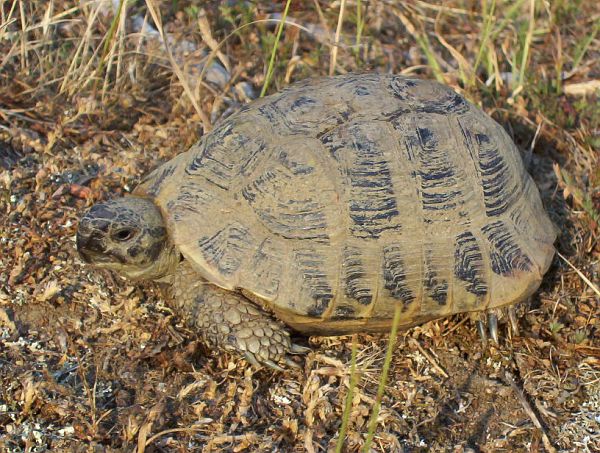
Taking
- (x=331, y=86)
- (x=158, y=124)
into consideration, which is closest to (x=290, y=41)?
(x=158, y=124)

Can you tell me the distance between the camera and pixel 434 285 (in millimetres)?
3381

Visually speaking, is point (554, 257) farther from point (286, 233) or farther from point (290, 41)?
point (290, 41)

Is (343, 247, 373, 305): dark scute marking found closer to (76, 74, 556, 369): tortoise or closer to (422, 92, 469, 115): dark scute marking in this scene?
(76, 74, 556, 369): tortoise

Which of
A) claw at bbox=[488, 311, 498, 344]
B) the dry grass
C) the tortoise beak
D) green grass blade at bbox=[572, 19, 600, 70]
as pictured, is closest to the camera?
the dry grass

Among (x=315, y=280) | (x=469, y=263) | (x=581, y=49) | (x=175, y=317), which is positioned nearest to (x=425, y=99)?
(x=469, y=263)

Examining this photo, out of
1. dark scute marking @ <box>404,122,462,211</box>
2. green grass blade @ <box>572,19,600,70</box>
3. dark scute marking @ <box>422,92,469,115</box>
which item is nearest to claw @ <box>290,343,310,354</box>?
dark scute marking @ <box>404,122,462,211</box>

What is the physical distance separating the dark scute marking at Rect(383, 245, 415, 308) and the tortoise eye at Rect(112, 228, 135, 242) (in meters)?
1.17

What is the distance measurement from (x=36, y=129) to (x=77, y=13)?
36.6 inches

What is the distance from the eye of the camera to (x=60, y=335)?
139 inches

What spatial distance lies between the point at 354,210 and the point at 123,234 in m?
1.07

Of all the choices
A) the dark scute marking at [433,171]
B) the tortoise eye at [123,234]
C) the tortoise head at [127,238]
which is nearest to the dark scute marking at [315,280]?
the dark scute marking at [433,171]

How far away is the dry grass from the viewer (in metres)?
3.24

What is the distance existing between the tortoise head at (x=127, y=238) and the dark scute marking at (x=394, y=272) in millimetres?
1017

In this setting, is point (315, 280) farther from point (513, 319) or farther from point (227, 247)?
point (513, 319)
